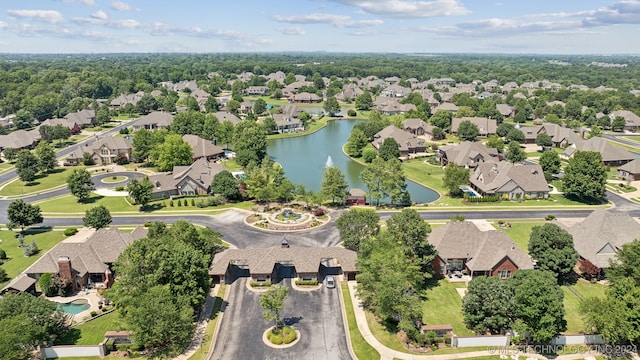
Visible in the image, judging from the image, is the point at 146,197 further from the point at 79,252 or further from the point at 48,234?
the point at 79,252

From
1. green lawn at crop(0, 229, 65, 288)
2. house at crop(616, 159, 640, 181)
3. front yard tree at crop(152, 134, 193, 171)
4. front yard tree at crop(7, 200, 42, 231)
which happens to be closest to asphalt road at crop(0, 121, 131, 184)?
front yard tree at crop(152, 134, 193, 171)

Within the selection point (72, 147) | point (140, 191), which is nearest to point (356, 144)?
point (140, 191)

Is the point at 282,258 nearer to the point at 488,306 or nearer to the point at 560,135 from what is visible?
the point at 488,306

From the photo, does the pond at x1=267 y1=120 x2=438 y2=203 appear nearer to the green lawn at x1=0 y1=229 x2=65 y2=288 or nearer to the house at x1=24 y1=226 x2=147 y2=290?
the house at x1=24 y1=226 x2=147 y2=290

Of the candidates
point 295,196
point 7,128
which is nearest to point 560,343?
point 295,196

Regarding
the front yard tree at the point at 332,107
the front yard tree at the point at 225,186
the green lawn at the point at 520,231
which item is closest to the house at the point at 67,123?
the front yard tree at the point at 225,186

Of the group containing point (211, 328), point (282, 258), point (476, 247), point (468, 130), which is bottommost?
point (211, 328)

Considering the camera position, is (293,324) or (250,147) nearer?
(293,324)

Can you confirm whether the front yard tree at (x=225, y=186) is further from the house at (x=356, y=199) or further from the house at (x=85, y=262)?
the house at (x=85, y=262)
